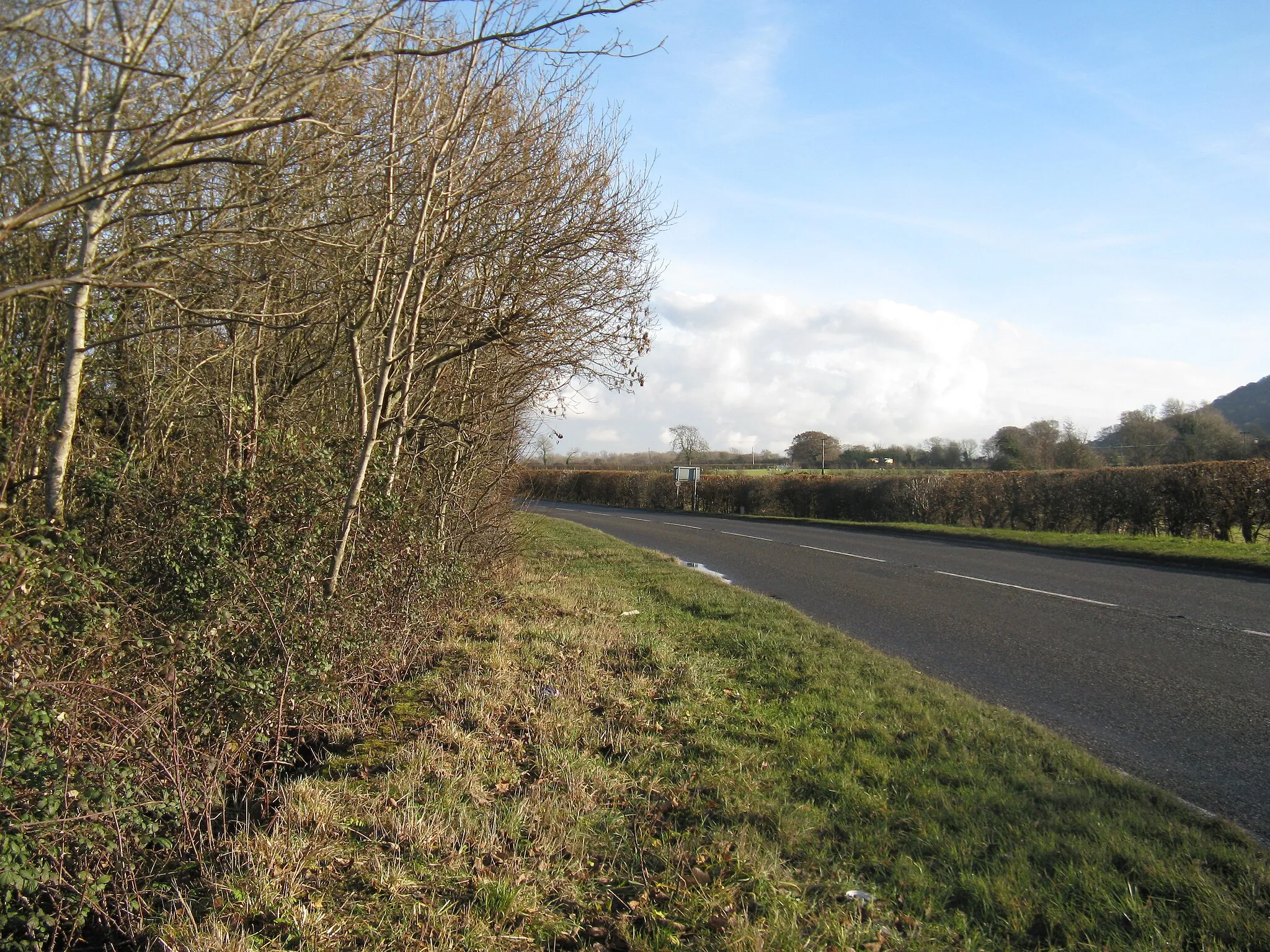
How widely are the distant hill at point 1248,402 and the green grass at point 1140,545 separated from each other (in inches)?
2305

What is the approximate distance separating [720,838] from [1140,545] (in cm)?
1560

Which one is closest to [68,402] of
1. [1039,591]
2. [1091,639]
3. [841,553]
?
[1091,639]

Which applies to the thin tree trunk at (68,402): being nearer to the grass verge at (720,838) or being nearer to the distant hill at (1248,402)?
the grass verge at (720,838)

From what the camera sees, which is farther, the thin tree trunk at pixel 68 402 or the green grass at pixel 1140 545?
the green grass at pixel 1140 545

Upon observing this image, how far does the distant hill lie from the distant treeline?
52.8 m

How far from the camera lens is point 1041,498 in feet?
70.8

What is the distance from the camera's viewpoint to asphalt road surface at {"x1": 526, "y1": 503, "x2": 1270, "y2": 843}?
4.97 metres

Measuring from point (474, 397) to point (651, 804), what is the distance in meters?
6.20

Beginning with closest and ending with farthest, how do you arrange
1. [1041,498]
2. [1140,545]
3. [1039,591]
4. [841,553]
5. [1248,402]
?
[1039,591] < [1140,545] < [841,553] < [1041,498] < [1248,402]

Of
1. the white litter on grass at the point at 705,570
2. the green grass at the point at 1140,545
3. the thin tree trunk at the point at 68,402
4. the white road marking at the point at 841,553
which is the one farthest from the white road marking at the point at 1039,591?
the thin tree trunk at the point at 68,402

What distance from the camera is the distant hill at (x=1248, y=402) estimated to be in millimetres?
69375

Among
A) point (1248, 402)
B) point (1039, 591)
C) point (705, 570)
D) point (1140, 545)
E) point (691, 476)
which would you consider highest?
point (1248, 402)

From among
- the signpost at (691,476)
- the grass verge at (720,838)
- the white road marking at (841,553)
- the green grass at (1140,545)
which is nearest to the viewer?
the grass verge at (720,838)

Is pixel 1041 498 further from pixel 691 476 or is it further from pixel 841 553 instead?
pixel 691 476
